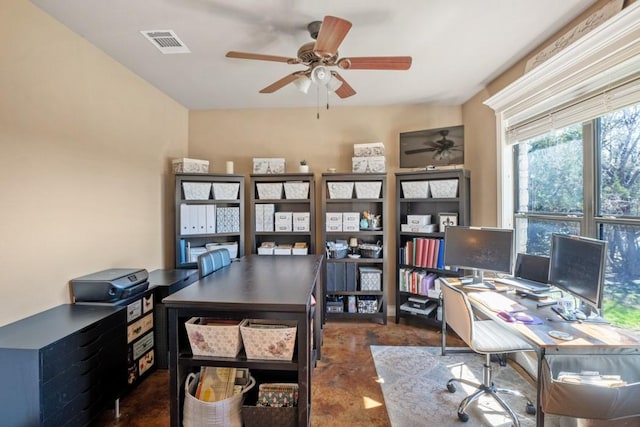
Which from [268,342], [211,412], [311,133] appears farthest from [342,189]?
[211,412]

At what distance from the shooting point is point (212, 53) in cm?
232

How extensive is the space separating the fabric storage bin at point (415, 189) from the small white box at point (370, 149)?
0.47 metres

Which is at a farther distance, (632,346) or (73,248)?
(73,248)

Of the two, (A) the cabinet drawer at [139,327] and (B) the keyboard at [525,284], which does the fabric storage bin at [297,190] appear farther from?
(B) the keyboard at [525,284]

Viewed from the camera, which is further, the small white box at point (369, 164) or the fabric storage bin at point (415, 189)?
the small white box at point (369, 164)

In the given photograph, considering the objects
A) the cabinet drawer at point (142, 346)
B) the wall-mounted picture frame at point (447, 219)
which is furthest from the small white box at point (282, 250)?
the wall-mounted picture frame at point (447, 219)

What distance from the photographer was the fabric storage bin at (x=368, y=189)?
331 cm

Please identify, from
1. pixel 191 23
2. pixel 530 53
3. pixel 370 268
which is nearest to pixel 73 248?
pixel 191 23

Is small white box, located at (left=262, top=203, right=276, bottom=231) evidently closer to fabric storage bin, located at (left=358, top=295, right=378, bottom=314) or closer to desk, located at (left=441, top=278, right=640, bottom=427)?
fabric storage bin, located at (left=358, top=295, right=378, bottom=314)

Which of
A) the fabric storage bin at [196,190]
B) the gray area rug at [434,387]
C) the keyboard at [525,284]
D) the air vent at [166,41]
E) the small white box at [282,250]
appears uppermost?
the air vent at [166,41]

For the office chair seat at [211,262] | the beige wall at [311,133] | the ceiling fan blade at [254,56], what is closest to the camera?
the ceiling fan blade at [254,56]

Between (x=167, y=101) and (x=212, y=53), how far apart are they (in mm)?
1260

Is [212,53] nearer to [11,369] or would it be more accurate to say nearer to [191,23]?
[191,23]

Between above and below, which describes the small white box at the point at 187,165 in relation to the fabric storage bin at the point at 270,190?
above
